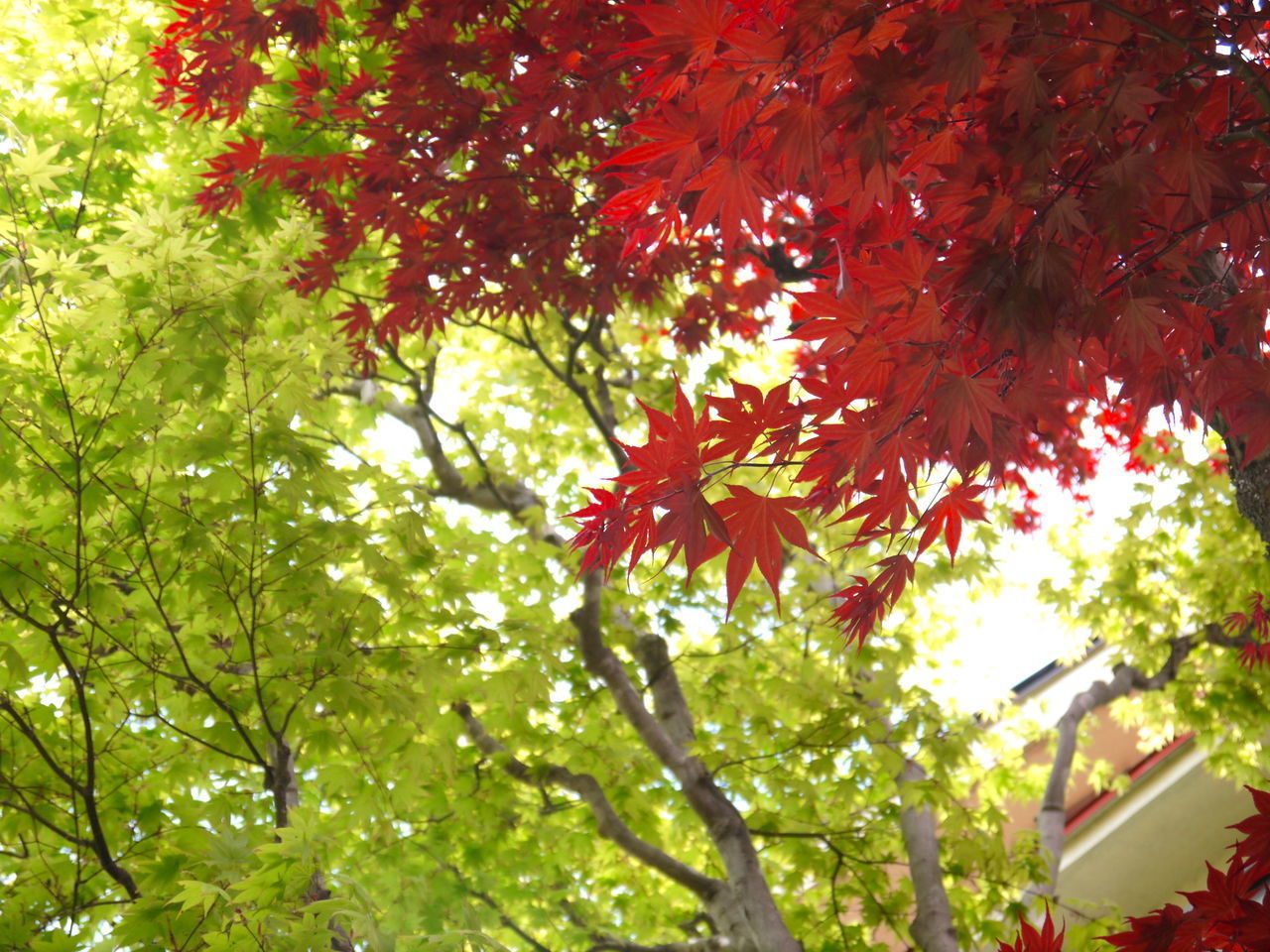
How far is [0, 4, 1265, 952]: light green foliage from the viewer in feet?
9.12

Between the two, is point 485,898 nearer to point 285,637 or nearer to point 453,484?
point 453,484

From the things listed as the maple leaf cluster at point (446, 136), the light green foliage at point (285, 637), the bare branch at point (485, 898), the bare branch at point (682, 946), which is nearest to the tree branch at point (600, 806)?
the light green foliage at point (285, 637)

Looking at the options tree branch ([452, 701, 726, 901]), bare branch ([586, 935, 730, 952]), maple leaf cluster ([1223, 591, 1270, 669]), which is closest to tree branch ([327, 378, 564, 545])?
tree branch ([452, 701, 726, 901])

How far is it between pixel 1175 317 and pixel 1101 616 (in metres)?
5.74

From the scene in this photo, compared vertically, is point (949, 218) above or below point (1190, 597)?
above

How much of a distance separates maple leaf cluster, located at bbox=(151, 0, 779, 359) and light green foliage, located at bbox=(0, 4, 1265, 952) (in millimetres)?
296

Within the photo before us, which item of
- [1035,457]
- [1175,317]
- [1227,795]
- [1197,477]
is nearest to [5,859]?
[1175,317]

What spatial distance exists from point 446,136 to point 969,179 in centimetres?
198

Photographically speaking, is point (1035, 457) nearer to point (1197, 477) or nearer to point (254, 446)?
point (1197, 477)

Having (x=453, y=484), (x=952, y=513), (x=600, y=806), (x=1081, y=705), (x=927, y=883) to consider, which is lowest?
(x=927, y=883)

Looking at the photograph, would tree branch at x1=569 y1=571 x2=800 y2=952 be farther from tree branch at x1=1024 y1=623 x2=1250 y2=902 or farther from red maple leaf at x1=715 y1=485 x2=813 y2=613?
red maple leaf at x1=715 y1=485 x2=813 y2=613

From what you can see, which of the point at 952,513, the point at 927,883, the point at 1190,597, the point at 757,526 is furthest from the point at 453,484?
the point at 1190,597

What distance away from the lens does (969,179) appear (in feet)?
5.08

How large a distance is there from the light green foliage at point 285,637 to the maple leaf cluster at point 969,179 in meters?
1.33
